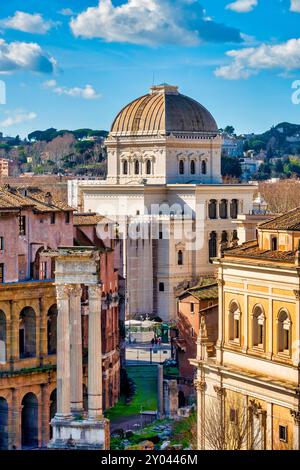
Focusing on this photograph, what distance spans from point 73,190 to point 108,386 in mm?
46006

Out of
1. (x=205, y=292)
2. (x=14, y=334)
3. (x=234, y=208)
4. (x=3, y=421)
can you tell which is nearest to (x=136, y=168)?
(x=234, y=208)

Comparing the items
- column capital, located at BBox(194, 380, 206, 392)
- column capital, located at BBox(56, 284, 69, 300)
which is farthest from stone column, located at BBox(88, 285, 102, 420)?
column capital, located at BBox(194, 380, 206, 392)

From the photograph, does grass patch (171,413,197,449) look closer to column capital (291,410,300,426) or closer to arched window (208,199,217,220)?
column capital (291,410,300,426)

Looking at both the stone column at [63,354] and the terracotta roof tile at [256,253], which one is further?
the stone column at [63,354]

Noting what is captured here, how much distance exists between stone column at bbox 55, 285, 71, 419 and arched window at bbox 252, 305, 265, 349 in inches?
172

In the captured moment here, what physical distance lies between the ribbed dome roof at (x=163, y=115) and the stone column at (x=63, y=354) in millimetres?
38011

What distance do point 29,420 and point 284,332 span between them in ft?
36.1

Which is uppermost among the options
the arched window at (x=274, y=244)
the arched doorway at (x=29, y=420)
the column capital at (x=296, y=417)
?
the arched window at (x=274, y=244)

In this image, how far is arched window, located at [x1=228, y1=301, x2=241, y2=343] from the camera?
3722 cm

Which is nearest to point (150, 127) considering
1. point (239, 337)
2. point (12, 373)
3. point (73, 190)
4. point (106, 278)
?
point (73, 190)

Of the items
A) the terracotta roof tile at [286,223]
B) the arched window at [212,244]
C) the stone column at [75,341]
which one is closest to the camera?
the terracotta roof tile at [286,223]

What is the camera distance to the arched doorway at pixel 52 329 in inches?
1758

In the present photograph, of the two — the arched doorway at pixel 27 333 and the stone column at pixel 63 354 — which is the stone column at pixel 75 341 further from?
the arched doorway at pixel 27 333

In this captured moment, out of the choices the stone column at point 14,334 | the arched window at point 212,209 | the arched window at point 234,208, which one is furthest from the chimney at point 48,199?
the arched window at point 234,208
